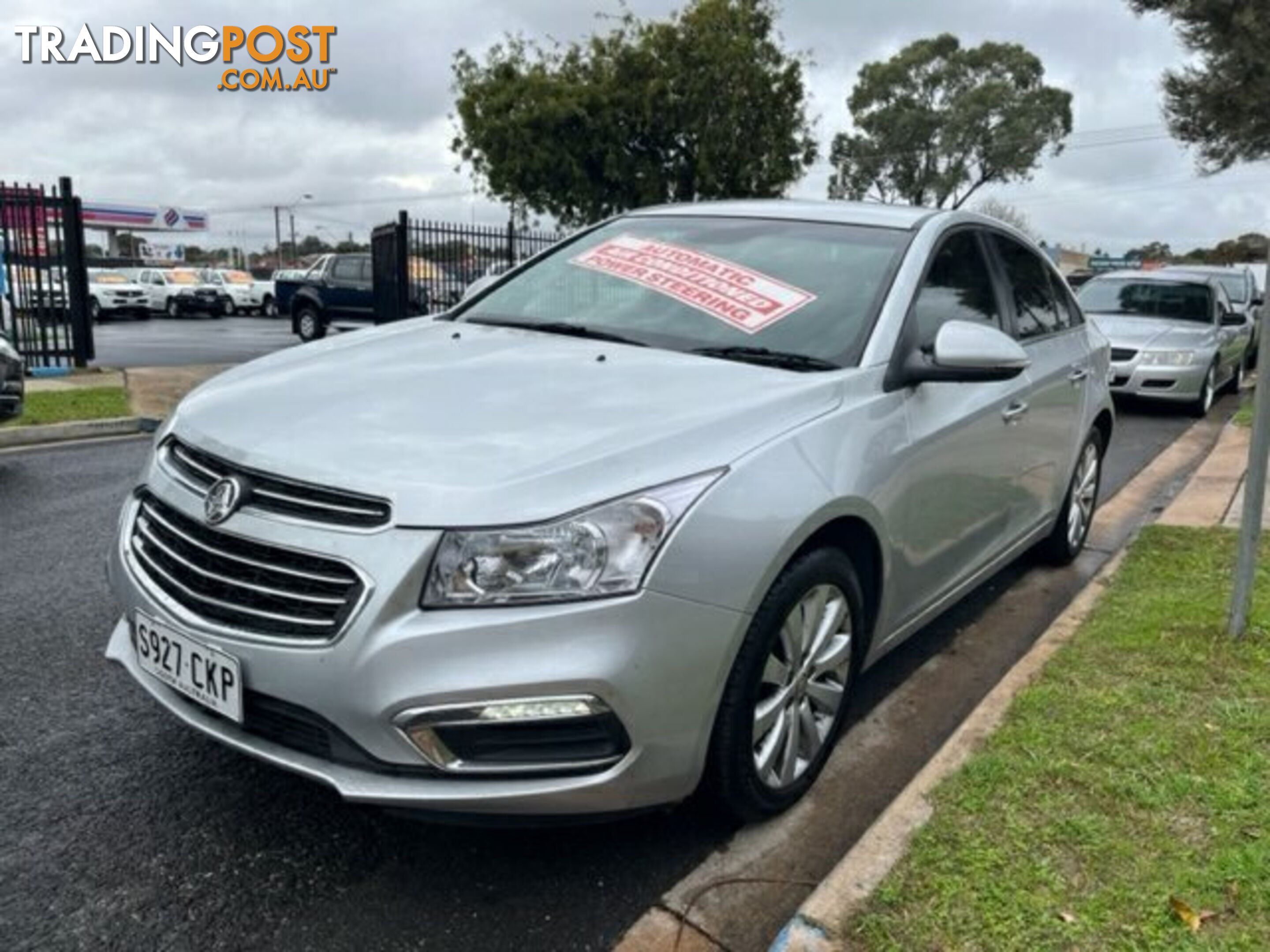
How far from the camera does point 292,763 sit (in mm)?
2273

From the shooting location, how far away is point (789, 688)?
2.71 meters

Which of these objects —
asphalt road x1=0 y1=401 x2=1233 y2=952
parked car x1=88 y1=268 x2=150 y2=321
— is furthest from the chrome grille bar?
parked car x1=88 y1=268 x2=150 y2=321

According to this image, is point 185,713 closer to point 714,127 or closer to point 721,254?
point 721,254

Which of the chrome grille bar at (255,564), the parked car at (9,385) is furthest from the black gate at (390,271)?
the chrome grille bar at (255,564)

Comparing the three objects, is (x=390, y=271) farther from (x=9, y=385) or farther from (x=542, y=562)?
(x=542, y=562)

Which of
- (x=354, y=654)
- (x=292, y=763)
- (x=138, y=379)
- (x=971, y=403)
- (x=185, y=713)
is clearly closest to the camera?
(x=354, y=654)

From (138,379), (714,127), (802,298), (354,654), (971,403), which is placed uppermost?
(714,127)

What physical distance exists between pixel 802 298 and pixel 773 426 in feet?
2.83

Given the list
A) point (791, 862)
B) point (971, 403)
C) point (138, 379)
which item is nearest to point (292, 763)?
point (791, 862)

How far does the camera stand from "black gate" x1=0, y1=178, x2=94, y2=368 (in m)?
12.8

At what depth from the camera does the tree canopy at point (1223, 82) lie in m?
13.3

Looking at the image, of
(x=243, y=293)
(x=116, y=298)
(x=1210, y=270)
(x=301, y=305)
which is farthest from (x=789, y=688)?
(x=243, y=293)

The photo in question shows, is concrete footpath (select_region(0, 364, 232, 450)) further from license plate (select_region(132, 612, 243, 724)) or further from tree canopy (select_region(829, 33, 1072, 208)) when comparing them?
tree canopy (select_region(829, 33, 1072, 208))

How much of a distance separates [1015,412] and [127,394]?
987cm
